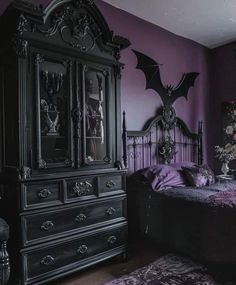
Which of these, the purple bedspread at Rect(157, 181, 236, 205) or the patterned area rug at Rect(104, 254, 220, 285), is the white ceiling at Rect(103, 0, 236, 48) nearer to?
the purple bedspread at Rect(157, 181, 236, 205)

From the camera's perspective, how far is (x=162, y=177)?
286cm

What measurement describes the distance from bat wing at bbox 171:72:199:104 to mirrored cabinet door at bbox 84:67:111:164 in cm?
151

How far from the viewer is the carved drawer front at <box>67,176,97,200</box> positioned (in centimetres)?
219

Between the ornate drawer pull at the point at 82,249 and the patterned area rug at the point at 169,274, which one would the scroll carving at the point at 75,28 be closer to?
the ornate drawer pull at the point at 82,249

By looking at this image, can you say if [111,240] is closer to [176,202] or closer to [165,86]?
[176,202]

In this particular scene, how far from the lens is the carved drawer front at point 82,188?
2.19 m

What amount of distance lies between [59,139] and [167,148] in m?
1.73

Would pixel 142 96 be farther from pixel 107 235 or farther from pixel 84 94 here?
pixel 107 235

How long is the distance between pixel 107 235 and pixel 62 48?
63.0 inches

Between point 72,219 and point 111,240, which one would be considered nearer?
point 72,219

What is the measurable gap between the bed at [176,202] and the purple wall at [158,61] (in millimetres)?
215

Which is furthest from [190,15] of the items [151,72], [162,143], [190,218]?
[190,218]

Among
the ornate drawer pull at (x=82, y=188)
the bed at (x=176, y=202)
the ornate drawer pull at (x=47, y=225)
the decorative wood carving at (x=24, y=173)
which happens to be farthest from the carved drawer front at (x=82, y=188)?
the bed at (x=176, y=202)

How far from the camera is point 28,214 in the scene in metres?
1.93
